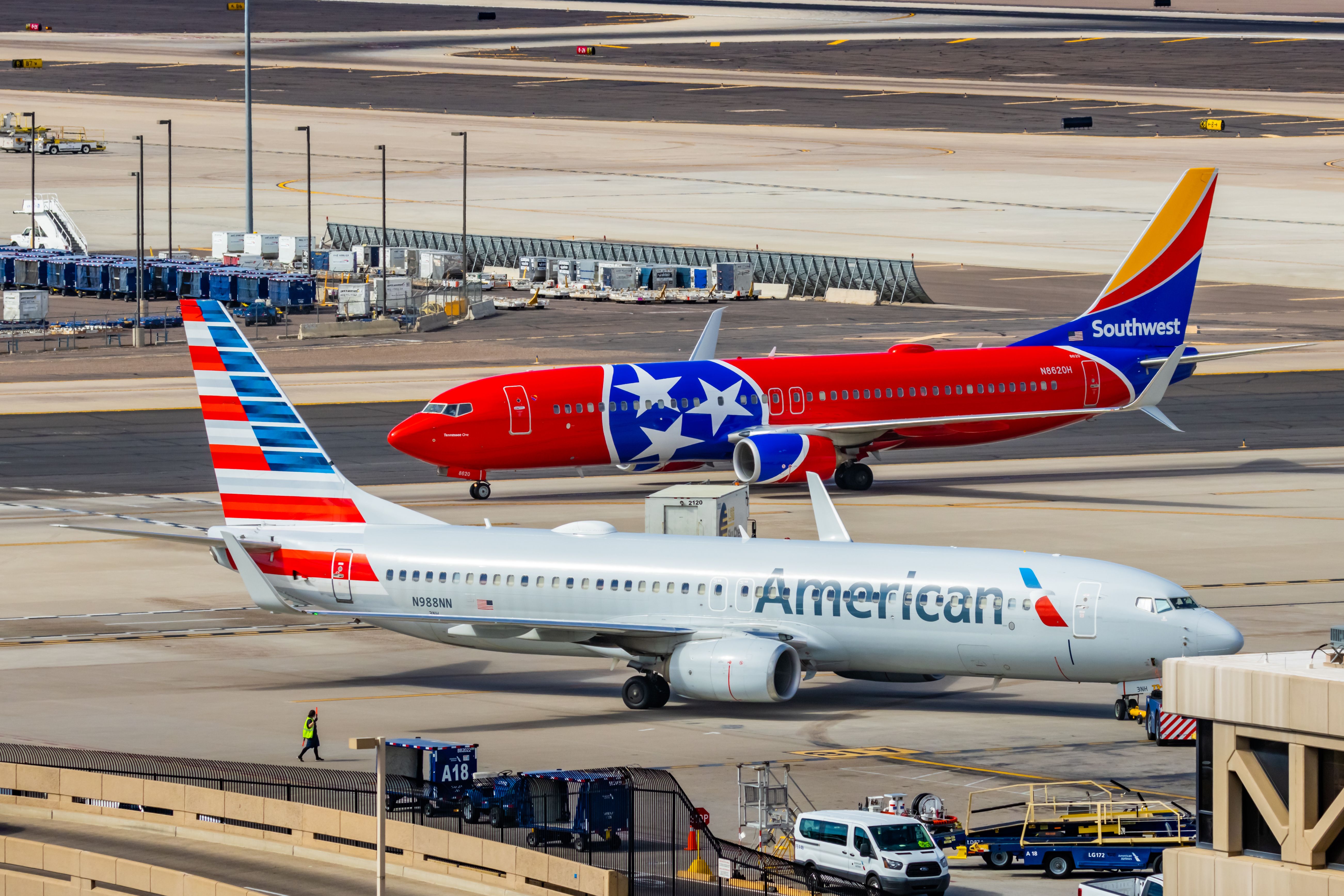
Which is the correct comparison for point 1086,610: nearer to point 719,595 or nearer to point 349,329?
point 719,595

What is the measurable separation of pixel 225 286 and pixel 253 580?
94.7 meters

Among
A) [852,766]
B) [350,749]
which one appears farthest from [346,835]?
[852,766]

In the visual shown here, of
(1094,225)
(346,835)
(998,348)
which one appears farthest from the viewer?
(1094,225)

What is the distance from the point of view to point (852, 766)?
46469 millimetres

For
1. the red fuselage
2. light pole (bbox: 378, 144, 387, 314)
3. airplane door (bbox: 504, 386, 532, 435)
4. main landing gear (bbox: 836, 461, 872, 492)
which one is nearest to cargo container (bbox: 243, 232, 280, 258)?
light pole (bbox: 378, 144, 387, 314)

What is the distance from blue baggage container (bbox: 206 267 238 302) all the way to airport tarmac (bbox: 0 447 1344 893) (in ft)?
205

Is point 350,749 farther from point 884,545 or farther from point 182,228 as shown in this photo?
point 182,228

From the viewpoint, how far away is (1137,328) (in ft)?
287

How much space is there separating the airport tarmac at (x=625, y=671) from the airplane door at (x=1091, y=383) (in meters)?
3.64

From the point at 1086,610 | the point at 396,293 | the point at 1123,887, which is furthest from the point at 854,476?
the point at 396,293

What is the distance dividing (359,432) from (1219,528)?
38.9 meters

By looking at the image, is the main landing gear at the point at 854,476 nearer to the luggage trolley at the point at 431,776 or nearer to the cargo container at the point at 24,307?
the luggage trolley at the point at 431,776

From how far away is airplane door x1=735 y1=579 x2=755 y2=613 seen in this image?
5194 centimetres

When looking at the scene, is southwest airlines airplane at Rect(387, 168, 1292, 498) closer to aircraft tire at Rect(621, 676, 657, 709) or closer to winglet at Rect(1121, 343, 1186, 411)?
winglet at Rect(1121, 343, 1186, 411)
